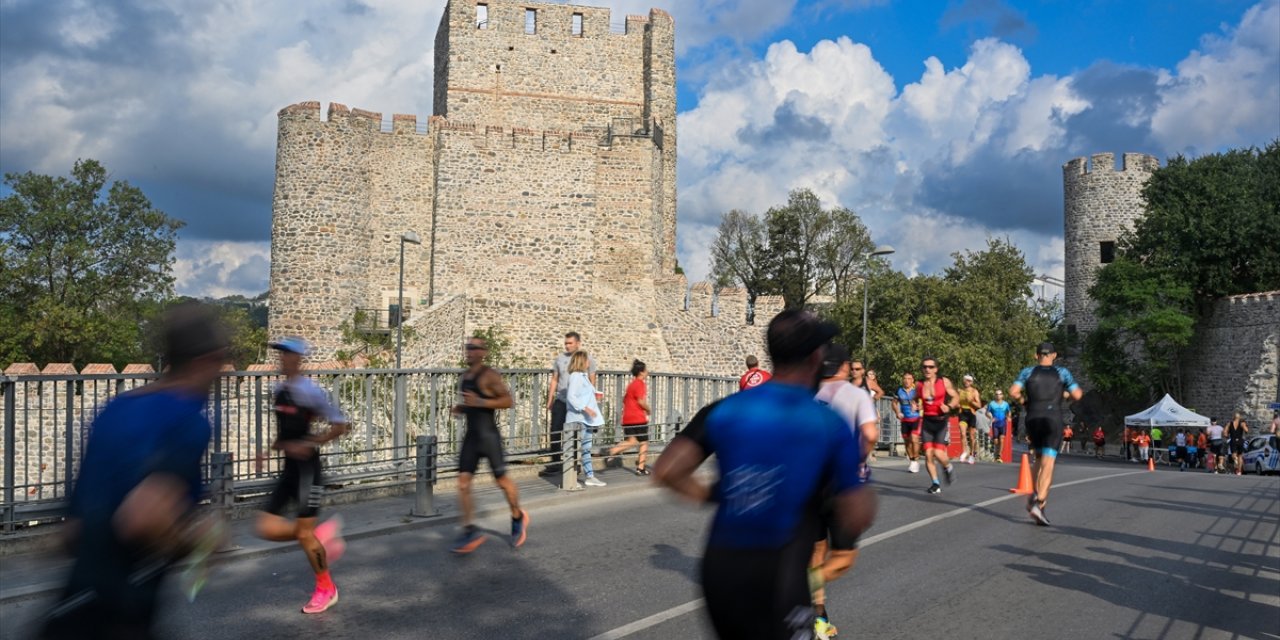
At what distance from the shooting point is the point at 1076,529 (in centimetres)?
1156

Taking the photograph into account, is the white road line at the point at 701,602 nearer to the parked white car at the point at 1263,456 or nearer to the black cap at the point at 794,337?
the black cap at the point at 794,337

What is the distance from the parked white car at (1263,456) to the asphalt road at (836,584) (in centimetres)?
2388

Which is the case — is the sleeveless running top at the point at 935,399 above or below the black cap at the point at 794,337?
below

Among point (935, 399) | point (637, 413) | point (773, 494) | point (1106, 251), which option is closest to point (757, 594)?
point (773, 494)

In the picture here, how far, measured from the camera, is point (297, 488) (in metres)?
6.90

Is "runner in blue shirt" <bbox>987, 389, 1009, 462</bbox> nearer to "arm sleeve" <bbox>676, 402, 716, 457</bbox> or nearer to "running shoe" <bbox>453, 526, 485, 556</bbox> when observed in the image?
"running shoe" <bbox>453, 526, 485, 556</bbox>

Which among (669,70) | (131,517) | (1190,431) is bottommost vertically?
(1190,431)

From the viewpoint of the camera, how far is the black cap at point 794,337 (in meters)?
3.83

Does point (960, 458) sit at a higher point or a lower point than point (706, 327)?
lower

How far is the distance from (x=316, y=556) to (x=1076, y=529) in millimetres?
8125

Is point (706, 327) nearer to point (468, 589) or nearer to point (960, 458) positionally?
point (960, 458)

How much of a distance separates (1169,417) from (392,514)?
3743 cm

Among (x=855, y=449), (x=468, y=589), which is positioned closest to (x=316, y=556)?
(x=468, y=589)

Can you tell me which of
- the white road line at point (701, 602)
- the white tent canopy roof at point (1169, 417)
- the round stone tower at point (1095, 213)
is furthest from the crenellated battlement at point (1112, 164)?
the white road line at point (701, 602)
